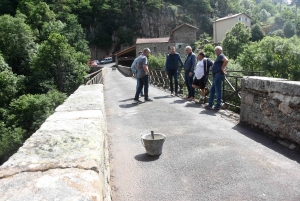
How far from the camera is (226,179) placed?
312 centimetres

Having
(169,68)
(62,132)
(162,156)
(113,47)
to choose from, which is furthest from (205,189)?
(113,47)

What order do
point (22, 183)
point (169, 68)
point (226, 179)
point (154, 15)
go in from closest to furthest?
point (22, 183) < point (226, 179) < point (169, 68) < point (154, 15)

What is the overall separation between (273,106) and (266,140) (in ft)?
1.97

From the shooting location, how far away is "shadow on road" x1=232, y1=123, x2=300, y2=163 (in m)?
3.83

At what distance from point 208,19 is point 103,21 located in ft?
114

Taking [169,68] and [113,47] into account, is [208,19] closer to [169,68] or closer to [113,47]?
[113,47]

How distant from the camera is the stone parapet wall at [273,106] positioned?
4.04m

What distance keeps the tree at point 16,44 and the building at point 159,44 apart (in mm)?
18766

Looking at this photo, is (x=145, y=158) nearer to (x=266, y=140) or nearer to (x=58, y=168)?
(x=58, y=168)

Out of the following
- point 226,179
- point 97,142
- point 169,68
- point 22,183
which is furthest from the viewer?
point 169,68

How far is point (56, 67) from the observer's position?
3775 cm

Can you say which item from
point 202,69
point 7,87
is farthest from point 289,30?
point 202,69

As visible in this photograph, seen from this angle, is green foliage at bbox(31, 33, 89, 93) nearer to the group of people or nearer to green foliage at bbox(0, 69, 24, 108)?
green foliage at bbox(0, 69, 24, 108)

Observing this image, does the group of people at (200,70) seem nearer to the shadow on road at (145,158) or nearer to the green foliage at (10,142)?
the shadow on road at (145,158)
